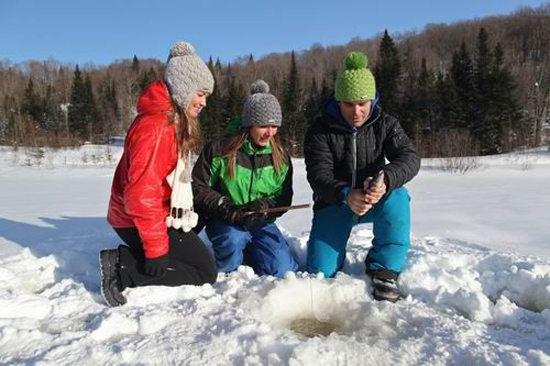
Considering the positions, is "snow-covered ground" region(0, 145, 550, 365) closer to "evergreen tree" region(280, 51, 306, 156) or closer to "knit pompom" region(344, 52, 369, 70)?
"knit pompom" region(344, 52, 369, 70)

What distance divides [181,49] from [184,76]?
8.3 inches

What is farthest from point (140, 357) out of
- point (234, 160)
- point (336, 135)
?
point (336, 135)

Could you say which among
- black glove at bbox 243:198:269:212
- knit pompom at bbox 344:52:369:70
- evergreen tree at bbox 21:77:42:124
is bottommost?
black glove at bbox 243:198:269:212

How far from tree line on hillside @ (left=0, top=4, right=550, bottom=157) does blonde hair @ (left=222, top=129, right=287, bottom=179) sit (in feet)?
22.0

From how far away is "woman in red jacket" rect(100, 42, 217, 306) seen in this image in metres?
2.14

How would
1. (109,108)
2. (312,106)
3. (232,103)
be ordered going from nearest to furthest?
1. (232,103)
2. (312,106)
3. (109,108)

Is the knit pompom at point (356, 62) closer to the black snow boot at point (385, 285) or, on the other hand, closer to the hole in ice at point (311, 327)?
the black snow boot at point (385, 285)

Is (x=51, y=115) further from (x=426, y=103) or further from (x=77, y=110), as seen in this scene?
(x=426, y=103)

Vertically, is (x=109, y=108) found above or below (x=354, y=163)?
above

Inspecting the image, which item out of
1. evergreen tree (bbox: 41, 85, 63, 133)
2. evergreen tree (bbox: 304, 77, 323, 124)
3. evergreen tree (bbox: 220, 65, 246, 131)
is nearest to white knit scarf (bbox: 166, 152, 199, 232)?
evergreen tree (bbox: 220, 65, 246, 131)

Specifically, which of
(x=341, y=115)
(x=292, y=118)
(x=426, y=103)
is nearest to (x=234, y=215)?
(x=341, y=115)

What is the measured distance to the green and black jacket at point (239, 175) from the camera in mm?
2814

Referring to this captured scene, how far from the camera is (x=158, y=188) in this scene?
7.25ft

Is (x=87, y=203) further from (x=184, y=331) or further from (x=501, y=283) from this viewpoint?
(x=501, y=283)
